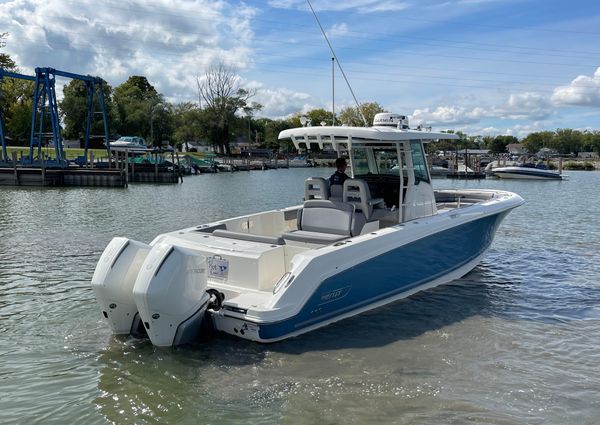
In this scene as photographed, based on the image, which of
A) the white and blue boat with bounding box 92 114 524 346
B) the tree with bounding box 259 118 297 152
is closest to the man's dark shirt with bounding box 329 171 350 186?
the white and blue boat with bounding box 92 114 524 346

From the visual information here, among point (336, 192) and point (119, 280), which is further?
point (336, 192)

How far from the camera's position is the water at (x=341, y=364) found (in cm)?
518

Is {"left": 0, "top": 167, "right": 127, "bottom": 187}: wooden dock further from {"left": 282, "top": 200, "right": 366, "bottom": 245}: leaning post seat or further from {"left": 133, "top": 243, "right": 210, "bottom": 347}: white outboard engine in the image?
{"left": 133, "top": 243, "right": 210, "bottom": 347}: white outboard engine

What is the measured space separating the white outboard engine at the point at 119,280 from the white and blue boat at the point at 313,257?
0.5 inches

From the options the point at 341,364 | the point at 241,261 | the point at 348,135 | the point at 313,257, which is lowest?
the point at 341,364

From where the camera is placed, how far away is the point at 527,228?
17719 millimetres

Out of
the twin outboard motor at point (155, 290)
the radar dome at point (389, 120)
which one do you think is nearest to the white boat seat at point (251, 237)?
the twin outboard motor at point (155, 290)

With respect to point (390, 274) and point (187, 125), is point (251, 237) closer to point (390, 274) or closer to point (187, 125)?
point (390, 274)

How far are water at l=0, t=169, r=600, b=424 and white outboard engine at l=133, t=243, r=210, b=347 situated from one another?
314 millimetres

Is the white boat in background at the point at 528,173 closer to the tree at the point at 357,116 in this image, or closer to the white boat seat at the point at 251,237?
the tree at the point at 357,116

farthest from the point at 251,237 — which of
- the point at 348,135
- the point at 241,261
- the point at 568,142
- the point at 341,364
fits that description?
the point at 568,142

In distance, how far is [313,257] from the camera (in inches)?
262

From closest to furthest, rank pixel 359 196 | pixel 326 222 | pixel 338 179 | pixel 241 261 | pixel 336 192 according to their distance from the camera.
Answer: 1. pixel 241 261
2. pixel 326 222
3. pixel 359 196
4. pixel 336 192
5. pixel 338 179

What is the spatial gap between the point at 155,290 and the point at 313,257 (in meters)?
1.92
